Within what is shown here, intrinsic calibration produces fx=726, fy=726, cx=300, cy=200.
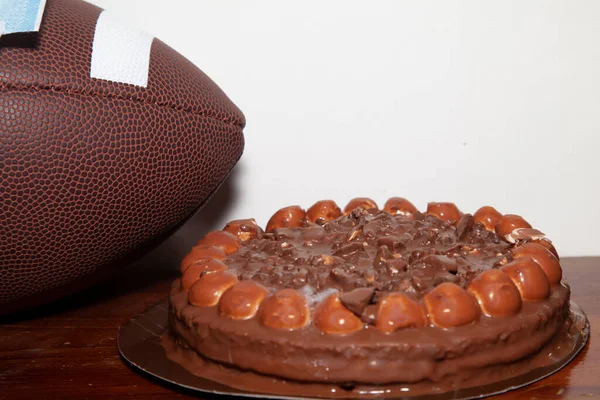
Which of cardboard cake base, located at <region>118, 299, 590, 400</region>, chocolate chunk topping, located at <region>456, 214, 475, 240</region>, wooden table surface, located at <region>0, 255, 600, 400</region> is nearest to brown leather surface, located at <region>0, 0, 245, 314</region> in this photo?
wooden table surface, located at <region>0, 255, 600, 400</region>

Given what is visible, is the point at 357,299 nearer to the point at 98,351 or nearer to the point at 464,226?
the point at 464,226

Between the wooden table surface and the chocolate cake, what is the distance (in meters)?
0.07

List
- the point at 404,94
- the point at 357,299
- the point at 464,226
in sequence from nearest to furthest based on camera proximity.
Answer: the point at 357,299, the point at 464,226, the point at 404,94

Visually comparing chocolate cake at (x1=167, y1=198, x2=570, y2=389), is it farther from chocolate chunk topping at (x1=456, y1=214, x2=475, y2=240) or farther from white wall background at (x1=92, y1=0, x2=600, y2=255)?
white wall background at (x1=92, y1=0, x2=600, y2=255)

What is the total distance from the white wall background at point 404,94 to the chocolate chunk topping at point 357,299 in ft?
2.57

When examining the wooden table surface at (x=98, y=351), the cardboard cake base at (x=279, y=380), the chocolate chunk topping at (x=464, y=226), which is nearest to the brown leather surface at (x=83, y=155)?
the wooden table surface at (x=98, y=351)

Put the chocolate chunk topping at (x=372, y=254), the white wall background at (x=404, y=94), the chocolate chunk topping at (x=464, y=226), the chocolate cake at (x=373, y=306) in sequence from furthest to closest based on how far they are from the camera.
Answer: the white wall background at (x=404, y=94), the chocolate chunk topping at (x=464, y=226), the chocolate chunk topping at (x=372, y=254), the chocolate cake at (x=373, y=306)

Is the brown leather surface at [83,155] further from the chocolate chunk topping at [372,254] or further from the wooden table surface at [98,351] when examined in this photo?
the chocolate chunk topping at [372,254]

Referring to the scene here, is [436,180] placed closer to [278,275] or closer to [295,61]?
[295,61]

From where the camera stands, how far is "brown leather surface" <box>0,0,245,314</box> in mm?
1185

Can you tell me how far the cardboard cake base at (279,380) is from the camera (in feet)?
3.30

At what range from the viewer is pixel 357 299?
1027 millimetres

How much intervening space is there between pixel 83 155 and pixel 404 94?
0.86 m

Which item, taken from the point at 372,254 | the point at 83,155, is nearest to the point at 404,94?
the point at 372,254
